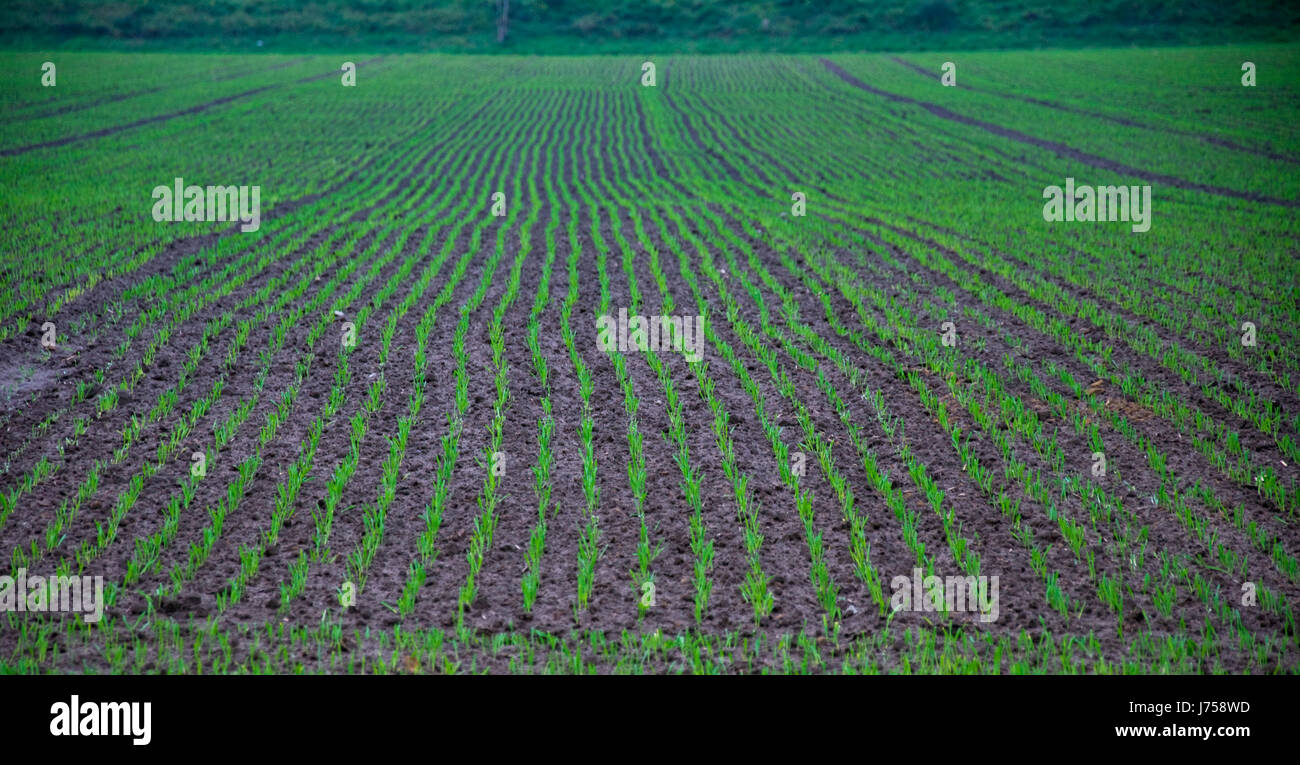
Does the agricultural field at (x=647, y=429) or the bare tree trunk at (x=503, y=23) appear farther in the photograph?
the bare tree trunk at (x=503, y=23)

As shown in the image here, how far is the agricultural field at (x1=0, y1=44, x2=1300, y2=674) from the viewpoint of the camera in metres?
5.28

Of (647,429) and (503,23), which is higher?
(503,23)

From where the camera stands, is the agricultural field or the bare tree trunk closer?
the agricultural field

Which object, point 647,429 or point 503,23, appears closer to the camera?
point 647,429

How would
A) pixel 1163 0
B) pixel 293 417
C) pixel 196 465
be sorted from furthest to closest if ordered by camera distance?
pixel 1163 0, pixel 293 417, pixel 196 465

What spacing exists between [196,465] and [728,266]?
9313 mm

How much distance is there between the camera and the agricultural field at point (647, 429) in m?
5.28

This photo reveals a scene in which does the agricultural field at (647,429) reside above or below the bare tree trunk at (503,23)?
below

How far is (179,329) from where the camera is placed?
35.0 feet

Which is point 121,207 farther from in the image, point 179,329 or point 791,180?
point 791,180

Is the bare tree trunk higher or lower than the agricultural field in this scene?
higher

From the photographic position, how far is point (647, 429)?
325 inches
